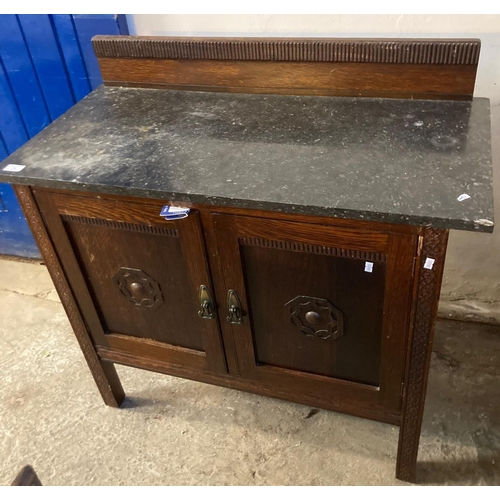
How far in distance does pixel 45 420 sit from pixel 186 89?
1.08 meters

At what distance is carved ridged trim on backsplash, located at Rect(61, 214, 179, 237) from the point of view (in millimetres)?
1144

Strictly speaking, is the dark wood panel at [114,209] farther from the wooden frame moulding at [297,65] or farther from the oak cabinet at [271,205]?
Result: the wooden frame moulding at [297,65]

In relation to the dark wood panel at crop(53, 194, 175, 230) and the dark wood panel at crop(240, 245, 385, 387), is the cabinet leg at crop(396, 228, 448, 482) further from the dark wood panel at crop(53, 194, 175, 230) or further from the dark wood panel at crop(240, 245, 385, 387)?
the dark wood panel at crop(53, 194, 175, 230)

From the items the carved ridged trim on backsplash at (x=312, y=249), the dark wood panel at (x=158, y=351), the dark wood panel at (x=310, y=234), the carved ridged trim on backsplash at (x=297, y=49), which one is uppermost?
the carved ridged trim on backsplash at (x=297, y=49)

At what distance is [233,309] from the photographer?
1212mm

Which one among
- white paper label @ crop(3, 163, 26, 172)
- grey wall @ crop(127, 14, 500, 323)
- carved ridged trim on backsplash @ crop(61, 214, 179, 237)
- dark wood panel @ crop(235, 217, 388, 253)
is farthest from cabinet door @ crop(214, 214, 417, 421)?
grey wall @ crop(127, 14, 500, 323)

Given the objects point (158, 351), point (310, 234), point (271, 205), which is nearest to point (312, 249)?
point (310, 234)

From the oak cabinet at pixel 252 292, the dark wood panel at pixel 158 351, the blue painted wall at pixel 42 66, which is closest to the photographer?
the oak cabinet at pixel 252 292

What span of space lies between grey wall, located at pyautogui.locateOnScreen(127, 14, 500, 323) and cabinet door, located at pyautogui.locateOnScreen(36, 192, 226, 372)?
2.02 feet

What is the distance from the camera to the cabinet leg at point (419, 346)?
942 millimetres

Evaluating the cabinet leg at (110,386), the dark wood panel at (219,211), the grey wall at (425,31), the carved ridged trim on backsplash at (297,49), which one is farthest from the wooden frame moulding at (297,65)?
the cabinet leg at (110,386)

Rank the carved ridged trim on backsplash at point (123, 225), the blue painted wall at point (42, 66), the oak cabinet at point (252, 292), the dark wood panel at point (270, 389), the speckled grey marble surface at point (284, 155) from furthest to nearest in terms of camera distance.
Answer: the blue painted wall at point (42, 66), the dark wood panel at point (270, 389), the carved ridged trim on backsplash at point (123, 225), the oak cabinet at point (252, 292), the speckled grey marble surface at point (284, 155)

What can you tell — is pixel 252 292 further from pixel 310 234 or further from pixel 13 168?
pixel 13 168
